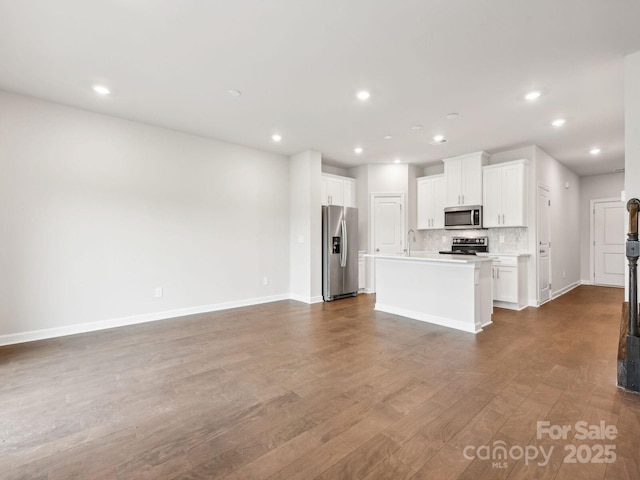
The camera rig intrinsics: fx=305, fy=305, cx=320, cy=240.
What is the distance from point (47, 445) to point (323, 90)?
144 inches

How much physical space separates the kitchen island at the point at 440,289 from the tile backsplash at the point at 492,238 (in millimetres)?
1803

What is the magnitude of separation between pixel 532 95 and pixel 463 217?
273cm

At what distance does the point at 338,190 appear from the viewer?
6.49 m

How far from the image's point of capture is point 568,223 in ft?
22.7

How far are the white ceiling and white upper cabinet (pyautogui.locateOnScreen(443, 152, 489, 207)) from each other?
3.77ft

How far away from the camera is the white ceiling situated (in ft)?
7.26

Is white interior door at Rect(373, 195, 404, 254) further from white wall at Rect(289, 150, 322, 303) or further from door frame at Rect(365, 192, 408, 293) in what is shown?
white wall at Rect(289, 150, 322, 303)

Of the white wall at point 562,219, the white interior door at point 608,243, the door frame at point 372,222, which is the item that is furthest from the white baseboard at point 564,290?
the door frame at point 372,222

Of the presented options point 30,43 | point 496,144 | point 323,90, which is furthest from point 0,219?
point 496,144

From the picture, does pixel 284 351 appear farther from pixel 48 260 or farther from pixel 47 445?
pixel 48 260

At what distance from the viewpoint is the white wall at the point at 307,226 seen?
567cm

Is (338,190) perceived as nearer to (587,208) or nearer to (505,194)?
(505,194)

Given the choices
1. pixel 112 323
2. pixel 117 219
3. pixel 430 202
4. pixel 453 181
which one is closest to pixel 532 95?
pixel 453 181

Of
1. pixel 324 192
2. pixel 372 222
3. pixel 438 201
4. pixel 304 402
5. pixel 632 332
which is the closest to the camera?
pixel 304 402
